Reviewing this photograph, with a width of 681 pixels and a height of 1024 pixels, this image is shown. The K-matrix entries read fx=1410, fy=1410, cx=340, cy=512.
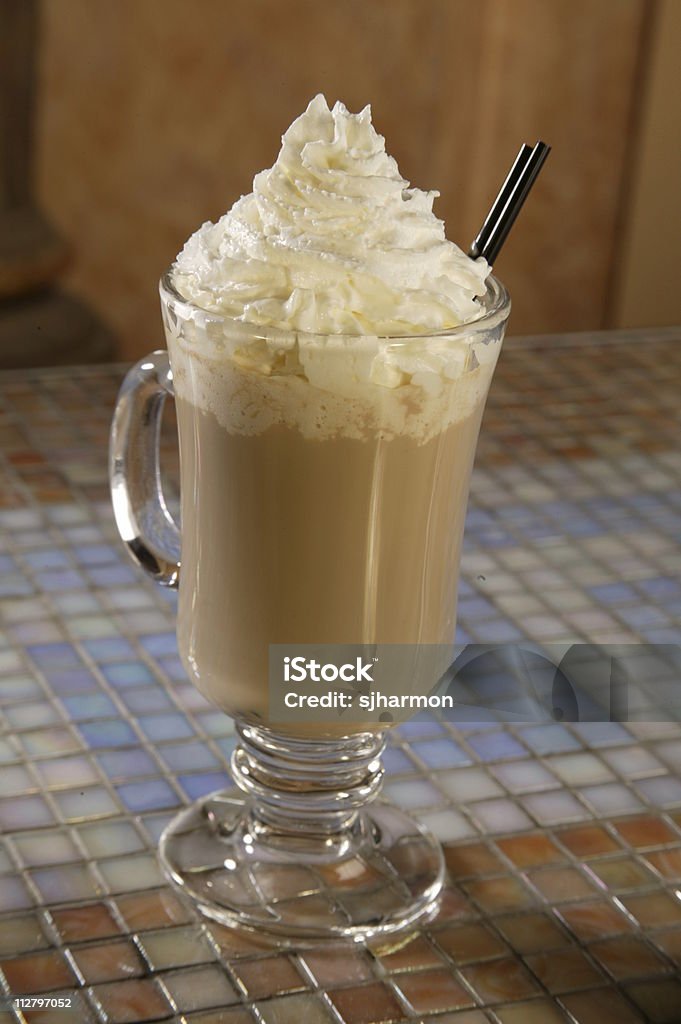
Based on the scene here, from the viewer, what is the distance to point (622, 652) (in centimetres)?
104

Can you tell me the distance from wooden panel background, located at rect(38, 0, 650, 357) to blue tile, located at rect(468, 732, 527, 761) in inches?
57.0

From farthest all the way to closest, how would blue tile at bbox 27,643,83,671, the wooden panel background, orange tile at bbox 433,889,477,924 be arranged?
the wooden panel background < blue tile at bbox 27,643,83,671 < orange tile at bbox 433,889,477,924

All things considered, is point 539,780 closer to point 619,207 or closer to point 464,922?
point 464,922

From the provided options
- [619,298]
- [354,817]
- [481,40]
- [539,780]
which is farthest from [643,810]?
[481,40]

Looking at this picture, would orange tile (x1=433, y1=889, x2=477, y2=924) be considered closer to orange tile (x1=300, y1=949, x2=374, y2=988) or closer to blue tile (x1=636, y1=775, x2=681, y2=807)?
orange tile (x1=300, y1=949, x2=374, y2=988)

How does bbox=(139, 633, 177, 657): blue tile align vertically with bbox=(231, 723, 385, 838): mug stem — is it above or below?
below

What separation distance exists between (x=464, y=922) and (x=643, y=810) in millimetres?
167

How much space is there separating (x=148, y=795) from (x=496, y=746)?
0.23 m

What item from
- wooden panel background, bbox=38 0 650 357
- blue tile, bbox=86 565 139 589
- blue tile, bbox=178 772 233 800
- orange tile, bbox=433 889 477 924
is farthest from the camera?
wooden panel background, bbox=38 0 650 357

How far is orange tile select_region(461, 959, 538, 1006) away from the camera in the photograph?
0.71 m

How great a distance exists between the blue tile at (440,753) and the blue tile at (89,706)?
0.20 m

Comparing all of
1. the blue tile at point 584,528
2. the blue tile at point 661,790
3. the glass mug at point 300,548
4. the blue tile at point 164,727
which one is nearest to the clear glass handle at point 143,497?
the glass mug at point 300,548

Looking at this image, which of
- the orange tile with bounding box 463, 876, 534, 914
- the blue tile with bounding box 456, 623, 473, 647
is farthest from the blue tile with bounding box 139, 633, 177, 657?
the orange tile with bounding box 463, 876, 534, 914

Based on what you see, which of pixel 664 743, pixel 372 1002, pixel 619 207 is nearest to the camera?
pixel 372 1002
